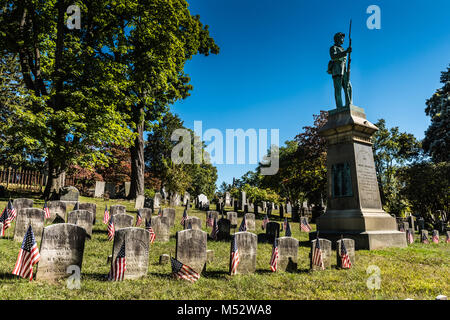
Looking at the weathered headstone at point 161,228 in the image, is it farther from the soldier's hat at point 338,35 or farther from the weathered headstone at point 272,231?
the soldier's hat at point 338,35

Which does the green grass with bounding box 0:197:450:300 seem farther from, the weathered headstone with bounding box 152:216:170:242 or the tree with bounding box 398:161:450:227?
the tree with bounding box 398:161:450:227

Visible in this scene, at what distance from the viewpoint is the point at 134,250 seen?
202 inches

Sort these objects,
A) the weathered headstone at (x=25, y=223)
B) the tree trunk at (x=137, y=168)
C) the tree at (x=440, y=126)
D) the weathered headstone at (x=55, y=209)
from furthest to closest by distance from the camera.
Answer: the tree at (x=440, y=126) → the tree trunk at (x=137, y=168) → the weathered headstone at (x=55, y=209) → the weathered headstone at (x=25, y=223)

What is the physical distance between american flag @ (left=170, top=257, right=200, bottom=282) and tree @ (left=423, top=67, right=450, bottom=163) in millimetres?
28327

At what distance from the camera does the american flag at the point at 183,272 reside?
16.1 ft

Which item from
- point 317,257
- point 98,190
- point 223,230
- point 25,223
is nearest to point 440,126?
point 223,230

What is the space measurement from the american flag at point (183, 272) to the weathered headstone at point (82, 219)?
4.83 meters

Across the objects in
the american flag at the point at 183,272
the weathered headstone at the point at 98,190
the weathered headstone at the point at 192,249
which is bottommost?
the american flag at the point at 183,272

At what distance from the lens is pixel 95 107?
15.3m

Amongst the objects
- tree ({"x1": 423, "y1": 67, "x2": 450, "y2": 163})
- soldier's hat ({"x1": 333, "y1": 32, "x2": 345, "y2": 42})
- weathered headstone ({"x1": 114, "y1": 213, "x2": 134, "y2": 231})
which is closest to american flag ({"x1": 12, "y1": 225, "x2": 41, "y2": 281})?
weathered headstone ({"x1": 114, "y1": 213, "x2": 134, "y2": 231})

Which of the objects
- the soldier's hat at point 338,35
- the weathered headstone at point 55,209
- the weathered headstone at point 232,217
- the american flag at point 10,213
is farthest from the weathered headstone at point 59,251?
the soldier's hat at point 338,35

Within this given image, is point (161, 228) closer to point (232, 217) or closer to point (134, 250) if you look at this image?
point (134, 250)
